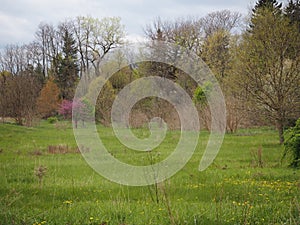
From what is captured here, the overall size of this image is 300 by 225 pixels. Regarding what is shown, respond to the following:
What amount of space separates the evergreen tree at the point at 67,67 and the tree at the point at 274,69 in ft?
108

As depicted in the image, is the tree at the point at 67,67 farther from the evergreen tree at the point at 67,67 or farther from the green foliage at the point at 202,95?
the green foliage at the point at 202,95

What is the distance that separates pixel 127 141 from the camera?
1513 centimetres

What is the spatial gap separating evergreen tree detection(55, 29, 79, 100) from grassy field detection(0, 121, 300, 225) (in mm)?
34288

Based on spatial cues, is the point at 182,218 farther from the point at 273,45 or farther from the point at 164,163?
the point at 273,45

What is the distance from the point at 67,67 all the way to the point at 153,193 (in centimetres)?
4157

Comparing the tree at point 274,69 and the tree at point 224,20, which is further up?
the tree at point 224,20

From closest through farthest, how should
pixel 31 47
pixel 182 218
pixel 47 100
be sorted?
pixel 182 218 → pixel 47 100 → pixel 31 47

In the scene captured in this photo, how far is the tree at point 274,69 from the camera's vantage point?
13.2 metres

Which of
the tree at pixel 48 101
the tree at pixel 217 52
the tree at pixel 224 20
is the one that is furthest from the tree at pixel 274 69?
the tree at pixel 224 20

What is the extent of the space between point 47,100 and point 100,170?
30.1 m

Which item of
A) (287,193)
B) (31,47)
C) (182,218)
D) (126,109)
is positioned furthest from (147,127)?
(31,47)

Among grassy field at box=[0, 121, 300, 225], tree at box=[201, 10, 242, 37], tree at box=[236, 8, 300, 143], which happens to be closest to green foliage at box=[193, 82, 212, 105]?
tree at box=[236, 8, 300, 143]

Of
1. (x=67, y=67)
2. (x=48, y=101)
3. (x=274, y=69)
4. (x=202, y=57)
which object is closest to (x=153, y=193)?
(x=274, y=69)

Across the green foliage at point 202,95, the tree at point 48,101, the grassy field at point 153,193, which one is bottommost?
the grassy field at point 153,193
